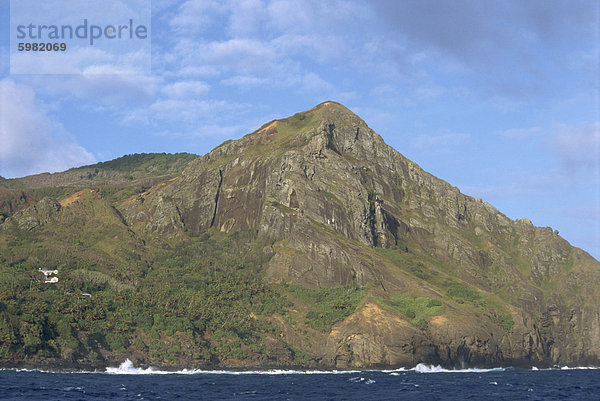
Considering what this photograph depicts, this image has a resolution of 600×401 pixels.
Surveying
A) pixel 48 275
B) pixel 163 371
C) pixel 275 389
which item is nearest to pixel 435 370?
pixel 163 371

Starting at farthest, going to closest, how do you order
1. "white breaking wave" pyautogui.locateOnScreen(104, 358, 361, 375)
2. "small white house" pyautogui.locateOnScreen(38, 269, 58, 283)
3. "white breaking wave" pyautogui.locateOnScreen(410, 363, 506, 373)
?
"small white house" pyautogui.locateOnScreen(38, 269, 58, 283), "white breaking wave" pyautogui.locateOnScreen(410, 363, 506, 373), "white breaking wave" pyautogui.locateOnScreen(104, 358, 361, 375)

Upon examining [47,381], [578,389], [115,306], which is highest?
[115,306]

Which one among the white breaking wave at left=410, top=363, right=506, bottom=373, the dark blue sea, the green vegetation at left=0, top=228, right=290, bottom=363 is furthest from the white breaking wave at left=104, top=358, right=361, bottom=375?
the white breaking wave at left=410, top=363, right=506, bottom=373

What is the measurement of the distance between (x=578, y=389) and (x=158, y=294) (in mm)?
123946

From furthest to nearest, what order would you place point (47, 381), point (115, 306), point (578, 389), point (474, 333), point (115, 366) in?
point (474, 333) < point (115, 306) < point (115, 366) < point (578, 389) < point (47, 381)

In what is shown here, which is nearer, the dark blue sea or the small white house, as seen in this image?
the dark blue sea

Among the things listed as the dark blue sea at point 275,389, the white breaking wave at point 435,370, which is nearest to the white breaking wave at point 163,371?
the dark blue sea at point 275,389

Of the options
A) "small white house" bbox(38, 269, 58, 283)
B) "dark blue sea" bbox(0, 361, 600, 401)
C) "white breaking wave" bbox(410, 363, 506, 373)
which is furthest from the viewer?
"small white house" bbox(38, 269, 58, 283)

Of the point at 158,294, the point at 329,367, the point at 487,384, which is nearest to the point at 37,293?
the point at 158,294

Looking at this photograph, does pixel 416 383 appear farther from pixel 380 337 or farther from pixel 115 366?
pixel 115 366

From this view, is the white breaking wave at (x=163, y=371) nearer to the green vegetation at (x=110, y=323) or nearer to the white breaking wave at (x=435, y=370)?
the green vegetation at (x=110, y=323)

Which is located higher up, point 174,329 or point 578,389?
point 174,329

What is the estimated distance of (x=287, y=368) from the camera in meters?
182

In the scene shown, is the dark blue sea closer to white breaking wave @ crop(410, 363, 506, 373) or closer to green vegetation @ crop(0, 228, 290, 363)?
green vegetation @ crop(0, 228, 290, 363)
